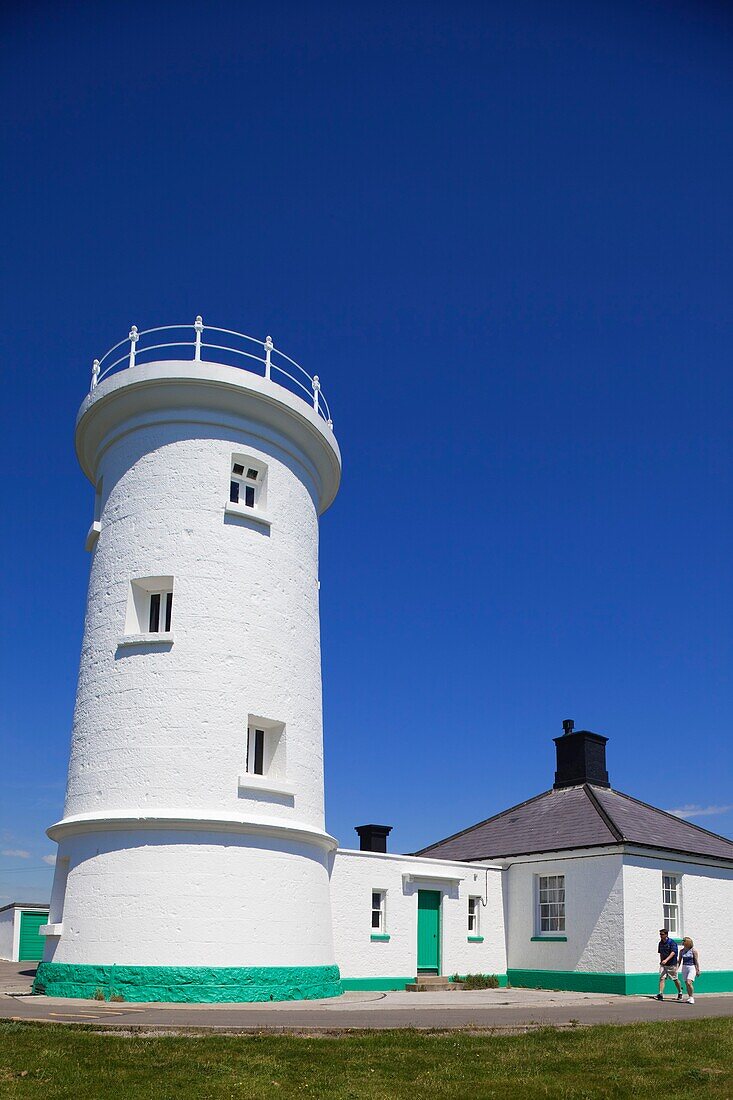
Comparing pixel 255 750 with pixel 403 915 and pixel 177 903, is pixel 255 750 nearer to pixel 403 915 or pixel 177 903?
pixel 177 903

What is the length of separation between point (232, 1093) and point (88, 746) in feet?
32.9

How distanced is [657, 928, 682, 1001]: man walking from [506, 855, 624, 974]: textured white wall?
2.75 feet

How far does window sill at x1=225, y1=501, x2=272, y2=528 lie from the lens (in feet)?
59.1

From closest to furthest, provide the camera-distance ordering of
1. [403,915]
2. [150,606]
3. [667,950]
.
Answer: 1. [150,606]
2. [667,950]
3. [403,915]

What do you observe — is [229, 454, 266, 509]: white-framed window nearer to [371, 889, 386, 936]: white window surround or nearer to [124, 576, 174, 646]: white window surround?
[124, 576, 174, 646]: white window surround

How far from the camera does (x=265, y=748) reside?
1780cm

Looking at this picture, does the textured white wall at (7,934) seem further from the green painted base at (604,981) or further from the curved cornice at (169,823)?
the curved cornice at (169,823)

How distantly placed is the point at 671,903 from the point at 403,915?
6.47 metres

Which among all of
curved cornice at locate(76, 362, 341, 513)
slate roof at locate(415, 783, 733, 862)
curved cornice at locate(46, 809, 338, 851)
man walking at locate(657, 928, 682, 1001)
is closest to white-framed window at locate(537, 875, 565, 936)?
slate roof at locate(415, 783, 733, 862)

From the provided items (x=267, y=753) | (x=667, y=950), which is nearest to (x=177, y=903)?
(x=267, y=753)

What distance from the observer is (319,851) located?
59.4ft

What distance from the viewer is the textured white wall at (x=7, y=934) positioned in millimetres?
35094

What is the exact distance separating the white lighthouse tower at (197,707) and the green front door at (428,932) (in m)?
4.10

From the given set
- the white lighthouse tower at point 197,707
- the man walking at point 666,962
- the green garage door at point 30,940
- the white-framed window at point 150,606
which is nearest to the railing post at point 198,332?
the white lighthouse tower at point 197,707
